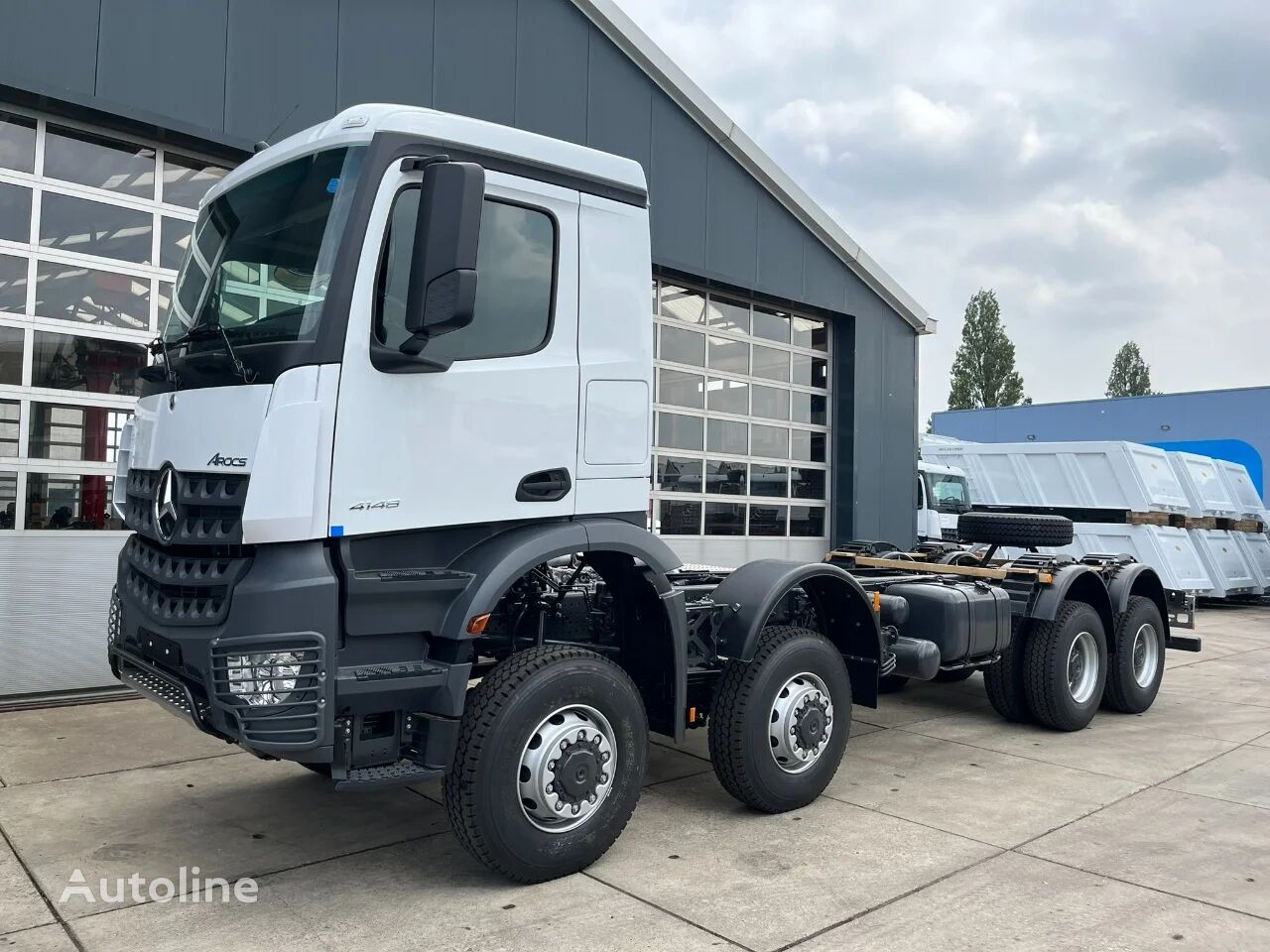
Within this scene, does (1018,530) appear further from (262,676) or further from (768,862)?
(262,676)

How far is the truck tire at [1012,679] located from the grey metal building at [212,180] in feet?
14.8

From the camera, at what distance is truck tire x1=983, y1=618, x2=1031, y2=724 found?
6.94m

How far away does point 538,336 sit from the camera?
13.6 ft

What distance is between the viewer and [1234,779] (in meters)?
5.86

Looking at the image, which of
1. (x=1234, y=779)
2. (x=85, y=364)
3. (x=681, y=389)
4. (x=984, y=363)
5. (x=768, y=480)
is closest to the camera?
(x=1234, y=779)

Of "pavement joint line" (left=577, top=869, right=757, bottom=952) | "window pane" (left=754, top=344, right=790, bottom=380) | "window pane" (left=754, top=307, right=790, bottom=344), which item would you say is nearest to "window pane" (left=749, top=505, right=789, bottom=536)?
"window pane" (left=754, top=344, right=790, bottom=380)

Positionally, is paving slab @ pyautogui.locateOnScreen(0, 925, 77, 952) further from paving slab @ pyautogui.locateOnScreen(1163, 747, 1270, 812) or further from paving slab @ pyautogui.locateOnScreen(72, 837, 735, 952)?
paving slab @ pyautogui.locateOnScreen(1163, 747, 1270, 812)

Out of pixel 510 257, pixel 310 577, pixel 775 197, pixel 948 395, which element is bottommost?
pixel 310 577

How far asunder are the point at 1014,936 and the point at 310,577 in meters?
2.82

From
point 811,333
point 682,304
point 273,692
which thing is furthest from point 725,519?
point 273,692

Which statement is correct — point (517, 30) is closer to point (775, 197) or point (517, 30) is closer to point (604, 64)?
point (604, 64)

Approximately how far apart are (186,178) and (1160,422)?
30.7m

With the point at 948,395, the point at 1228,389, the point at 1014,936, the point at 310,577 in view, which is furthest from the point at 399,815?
the point at 948,395

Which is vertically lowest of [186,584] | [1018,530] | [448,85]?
[186,584]
